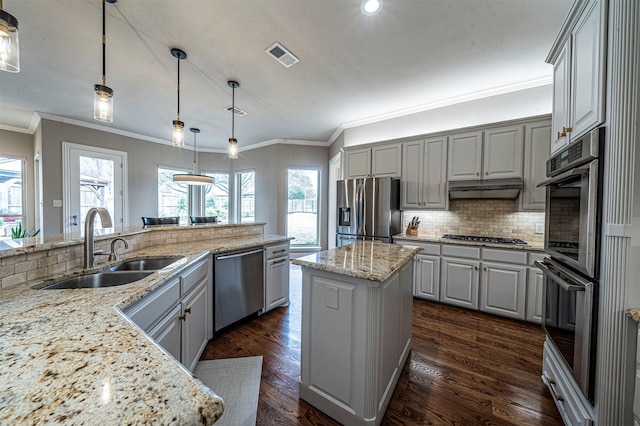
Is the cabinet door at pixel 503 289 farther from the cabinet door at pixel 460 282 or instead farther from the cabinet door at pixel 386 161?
the cabinet door at pixel 386 161

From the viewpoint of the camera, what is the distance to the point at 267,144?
5598 millimetres

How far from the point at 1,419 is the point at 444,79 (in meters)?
3.84

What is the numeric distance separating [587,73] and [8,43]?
2854mm

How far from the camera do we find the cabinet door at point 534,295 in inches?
101

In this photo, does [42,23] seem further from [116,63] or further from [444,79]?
[444,79]

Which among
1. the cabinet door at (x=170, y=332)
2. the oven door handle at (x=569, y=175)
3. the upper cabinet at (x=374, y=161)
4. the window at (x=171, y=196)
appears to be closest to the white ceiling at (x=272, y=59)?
the upper cabinet at (x=374, y=161)

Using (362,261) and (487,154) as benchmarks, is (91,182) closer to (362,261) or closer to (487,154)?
(362,261)

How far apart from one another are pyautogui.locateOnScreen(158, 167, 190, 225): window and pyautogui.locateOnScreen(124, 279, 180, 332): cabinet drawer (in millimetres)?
4954

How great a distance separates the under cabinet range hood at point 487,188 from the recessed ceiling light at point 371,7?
2.23 metres

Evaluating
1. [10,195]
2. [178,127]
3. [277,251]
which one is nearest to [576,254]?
[277,251]

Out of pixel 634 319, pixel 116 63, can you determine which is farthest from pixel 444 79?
pixel 116 63

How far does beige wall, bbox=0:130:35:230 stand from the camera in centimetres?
442

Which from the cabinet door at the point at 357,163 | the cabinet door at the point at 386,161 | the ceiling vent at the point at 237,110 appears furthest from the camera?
the cabinet door at the point at 357,163

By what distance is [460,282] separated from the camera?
9.85 ft
